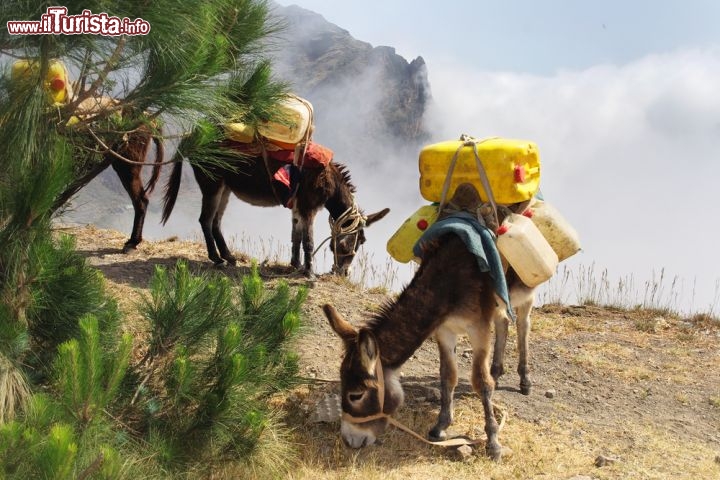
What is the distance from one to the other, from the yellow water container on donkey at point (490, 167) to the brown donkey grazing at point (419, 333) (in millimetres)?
498

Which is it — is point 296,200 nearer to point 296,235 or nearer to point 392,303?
point 296,235

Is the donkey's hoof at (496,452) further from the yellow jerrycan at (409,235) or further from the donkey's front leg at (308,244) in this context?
the donkey's front leg at (308,244)

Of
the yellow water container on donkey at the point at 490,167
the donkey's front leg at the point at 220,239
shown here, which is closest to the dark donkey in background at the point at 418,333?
the yellow water container on donkey at the point at 490,167

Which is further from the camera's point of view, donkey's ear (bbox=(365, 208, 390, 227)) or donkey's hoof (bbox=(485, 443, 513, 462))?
donkey's ear (bbox=(365, 208, 390, 227))

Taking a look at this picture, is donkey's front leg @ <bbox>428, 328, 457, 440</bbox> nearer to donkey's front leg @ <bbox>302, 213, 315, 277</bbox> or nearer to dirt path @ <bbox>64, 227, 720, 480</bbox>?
dirt path @ <bbox>64, 227, 720, 480</bbox>

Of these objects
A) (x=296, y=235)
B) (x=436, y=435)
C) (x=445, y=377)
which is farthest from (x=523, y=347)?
(x=296, y=235)

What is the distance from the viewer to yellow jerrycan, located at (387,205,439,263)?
15.6ft

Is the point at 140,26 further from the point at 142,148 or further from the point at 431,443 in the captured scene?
the point at 142,148

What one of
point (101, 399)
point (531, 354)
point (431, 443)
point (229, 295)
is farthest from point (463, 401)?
point (101, 399)

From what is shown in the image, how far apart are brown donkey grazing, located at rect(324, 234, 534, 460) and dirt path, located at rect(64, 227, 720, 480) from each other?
266 mm

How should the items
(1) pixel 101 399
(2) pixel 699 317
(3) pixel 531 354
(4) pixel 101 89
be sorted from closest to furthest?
(1) pixel 101 399 → (4) pixel 101 89 → (3) pixel 531 354 → (2) pixel 699 317

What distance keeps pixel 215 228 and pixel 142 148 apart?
1.24 m

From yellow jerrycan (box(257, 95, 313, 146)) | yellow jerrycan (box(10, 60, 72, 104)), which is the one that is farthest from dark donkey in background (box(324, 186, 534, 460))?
yellow jerrycan (box(257, 95, 313, 146))

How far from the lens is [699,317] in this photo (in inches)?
342
